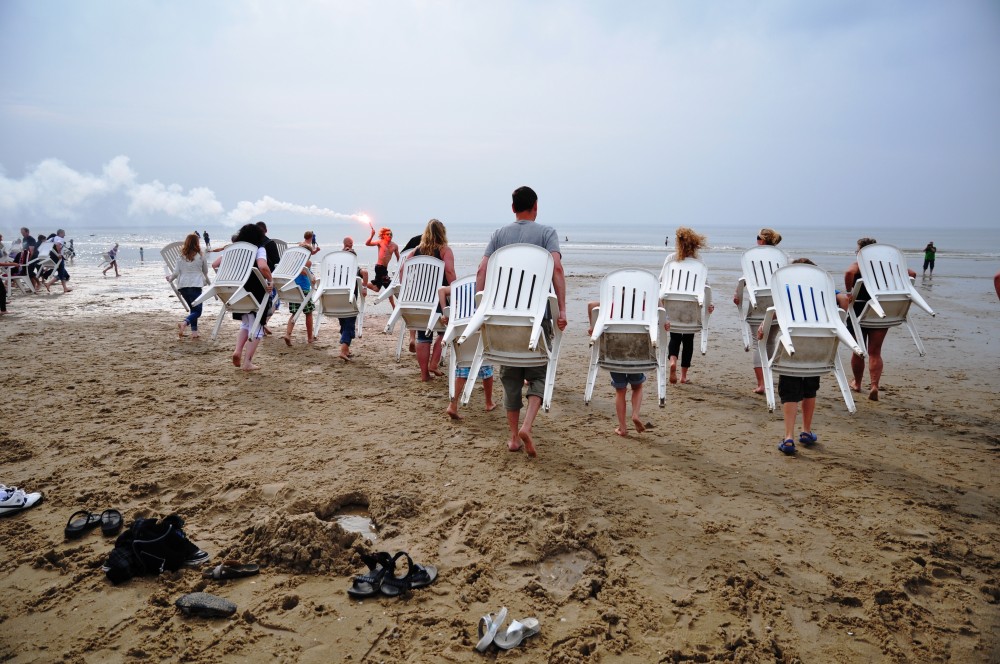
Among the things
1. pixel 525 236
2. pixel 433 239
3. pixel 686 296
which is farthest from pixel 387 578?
pixel 686 296

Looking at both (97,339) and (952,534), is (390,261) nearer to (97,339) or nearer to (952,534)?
(97,339)

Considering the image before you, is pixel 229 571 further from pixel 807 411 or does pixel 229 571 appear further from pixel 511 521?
pixel 807 411

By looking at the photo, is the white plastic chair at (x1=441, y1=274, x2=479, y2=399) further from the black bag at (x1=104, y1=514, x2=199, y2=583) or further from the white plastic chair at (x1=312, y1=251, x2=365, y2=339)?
the black bag at (x1=104, y1=514, x2=199, y2=583)

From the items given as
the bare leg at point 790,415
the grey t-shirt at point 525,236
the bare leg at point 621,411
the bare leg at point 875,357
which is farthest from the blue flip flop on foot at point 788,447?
the grey t-shirt at point 525,236

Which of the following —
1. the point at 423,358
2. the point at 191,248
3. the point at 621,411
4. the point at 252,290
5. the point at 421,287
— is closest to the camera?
the point at 621,411

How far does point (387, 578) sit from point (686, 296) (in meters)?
5.38

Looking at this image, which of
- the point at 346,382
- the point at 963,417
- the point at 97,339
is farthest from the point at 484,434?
the point at 97,339

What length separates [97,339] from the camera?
10.2 m

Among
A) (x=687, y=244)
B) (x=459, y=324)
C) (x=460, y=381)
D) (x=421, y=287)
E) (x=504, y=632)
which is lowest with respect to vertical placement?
(x=504, y=632)

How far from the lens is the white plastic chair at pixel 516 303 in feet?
15.6

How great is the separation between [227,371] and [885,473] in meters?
7.85

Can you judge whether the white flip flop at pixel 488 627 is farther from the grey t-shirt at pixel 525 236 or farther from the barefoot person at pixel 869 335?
the barefoot person at pixel 869 335

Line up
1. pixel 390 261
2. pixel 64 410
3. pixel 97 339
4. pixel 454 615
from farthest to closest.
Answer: pixel 390 261
pixel 97 339
pixel 64 410
pixel 454 615

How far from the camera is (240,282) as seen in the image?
820cm
